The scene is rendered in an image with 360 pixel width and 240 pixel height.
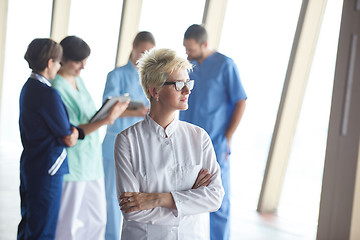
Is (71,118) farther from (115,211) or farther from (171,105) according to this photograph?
(171,105)

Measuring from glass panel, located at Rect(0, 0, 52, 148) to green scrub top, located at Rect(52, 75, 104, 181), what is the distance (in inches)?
108

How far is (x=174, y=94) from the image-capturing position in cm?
153

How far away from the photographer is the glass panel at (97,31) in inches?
189

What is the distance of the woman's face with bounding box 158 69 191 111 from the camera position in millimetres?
1527

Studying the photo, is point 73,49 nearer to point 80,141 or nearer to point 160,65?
point 80,141

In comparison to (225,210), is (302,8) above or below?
above

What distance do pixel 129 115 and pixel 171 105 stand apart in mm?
1406

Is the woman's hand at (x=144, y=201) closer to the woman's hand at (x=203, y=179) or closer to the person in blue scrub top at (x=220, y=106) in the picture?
the woman's hand at (x=203, y=179)

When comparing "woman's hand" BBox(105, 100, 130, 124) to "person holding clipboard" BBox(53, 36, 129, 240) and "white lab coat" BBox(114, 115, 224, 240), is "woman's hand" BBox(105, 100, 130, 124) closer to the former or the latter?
"person holding clipboard" BBox(53, 36, 129, 240)

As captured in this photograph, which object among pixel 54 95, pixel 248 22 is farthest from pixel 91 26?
pixel 54 95

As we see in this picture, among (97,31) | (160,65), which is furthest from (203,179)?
(97,31)

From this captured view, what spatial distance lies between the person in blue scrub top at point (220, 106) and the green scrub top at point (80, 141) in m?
0.69

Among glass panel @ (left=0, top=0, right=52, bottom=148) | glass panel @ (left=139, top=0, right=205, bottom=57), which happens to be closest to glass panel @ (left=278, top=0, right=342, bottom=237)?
glass panel @ (left=139, top=0, right=205, bottom=57)

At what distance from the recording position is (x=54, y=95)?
2113 mm
